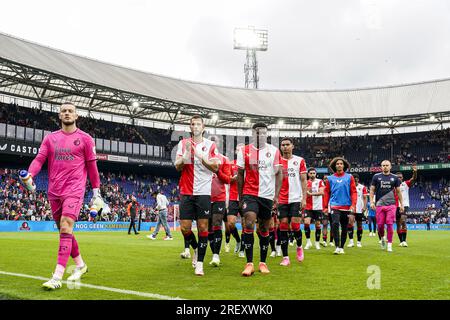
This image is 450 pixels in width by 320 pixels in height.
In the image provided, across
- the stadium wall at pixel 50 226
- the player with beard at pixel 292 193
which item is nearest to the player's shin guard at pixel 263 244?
the player with beard at pixel 292 193

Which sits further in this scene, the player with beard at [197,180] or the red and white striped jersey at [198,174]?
the red and white striped jersey at [198,174]

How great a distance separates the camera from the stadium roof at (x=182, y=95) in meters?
36.4

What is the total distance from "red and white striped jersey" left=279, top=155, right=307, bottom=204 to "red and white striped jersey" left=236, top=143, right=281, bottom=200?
216cm

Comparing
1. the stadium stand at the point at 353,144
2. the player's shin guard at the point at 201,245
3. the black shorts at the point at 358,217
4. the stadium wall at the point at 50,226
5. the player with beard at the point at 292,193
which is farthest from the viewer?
the stadium stand at the point at 353,144

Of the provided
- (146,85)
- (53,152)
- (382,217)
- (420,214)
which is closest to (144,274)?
(53,152)

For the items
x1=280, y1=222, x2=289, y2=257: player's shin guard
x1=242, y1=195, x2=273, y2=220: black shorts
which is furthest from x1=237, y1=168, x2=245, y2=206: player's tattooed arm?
x1=280, y1=222, x2=289, y2=257: player's shin guard

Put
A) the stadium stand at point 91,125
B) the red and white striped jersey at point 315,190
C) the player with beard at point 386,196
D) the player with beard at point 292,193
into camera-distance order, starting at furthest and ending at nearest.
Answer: the stadium stand at point 91,125
the red and white striped jersey at point 315,190
the player with beard at point 386,196
the player with beard at point 292,193

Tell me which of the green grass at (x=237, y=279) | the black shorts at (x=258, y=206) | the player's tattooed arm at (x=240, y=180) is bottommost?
A: the green grass at (x=237, y=279)

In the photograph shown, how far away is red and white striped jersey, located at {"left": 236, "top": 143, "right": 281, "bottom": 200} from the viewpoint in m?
7.97

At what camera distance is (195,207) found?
7797mm

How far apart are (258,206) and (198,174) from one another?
1.17m

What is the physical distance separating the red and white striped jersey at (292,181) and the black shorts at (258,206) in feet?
7.86

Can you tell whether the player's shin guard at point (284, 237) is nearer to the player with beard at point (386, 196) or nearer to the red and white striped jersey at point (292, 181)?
the red and white striped jersey at point (292, 181)

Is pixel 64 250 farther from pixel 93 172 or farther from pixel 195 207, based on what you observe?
pixel 195 207
